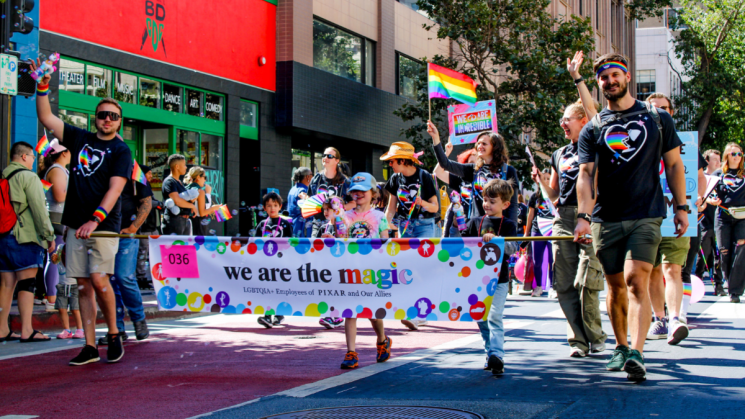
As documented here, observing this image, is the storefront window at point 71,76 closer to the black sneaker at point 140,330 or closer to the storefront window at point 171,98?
the storefront window at point 171,98

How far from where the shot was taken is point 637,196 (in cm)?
536

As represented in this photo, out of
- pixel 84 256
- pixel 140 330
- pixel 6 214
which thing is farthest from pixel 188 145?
pixel 84 256

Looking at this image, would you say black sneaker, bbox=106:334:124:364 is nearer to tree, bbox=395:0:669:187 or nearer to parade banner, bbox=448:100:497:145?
parade banner, bbox=448:100:497:145

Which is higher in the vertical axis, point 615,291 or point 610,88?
point 610,88

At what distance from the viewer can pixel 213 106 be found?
58.2ft

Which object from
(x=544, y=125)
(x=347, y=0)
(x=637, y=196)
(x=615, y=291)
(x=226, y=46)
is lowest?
(x=615, y=291)

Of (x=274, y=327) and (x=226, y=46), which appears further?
(x=226, y=46)

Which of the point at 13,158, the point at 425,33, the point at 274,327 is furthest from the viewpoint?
the point at 425,33

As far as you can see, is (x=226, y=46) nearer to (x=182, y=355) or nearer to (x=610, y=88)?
(x=182, y=355)

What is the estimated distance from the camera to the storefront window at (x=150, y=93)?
15.5 metres

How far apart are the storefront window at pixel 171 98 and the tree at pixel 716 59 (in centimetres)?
2944

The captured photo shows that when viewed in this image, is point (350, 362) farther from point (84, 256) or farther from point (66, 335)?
point (66, 335)

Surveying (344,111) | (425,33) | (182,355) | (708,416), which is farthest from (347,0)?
(708,416)

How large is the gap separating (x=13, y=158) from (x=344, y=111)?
14.0 m
